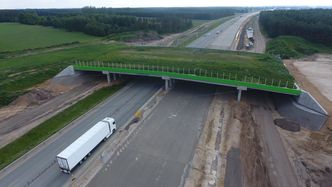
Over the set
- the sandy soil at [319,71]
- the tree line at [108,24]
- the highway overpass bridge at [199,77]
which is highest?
the tree line at [108,24]

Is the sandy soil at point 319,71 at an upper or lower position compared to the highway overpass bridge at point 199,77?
lower

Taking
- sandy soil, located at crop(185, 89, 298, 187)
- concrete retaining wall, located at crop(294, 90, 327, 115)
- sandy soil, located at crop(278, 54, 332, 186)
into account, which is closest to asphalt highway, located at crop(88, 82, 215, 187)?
sandy soil, located at crop(185, 89, 298, 187)

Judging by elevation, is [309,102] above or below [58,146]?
above

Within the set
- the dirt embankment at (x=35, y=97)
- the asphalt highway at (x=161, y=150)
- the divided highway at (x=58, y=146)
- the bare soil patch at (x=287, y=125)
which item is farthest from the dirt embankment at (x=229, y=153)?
the dirt embankment at (x=35, y=97)

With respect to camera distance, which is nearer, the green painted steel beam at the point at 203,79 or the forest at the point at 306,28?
the green painted steel beam at the point at 203,79

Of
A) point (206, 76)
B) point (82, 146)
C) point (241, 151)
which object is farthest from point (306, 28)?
point (82, 146)

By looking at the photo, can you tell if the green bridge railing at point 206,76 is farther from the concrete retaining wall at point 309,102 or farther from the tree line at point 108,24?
the tree line at point 108,24

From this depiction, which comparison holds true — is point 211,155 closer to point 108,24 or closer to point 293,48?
point 293,48

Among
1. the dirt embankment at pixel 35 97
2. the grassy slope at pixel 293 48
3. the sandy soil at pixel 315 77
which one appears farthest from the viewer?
the grassy slope at pixel 293 48
